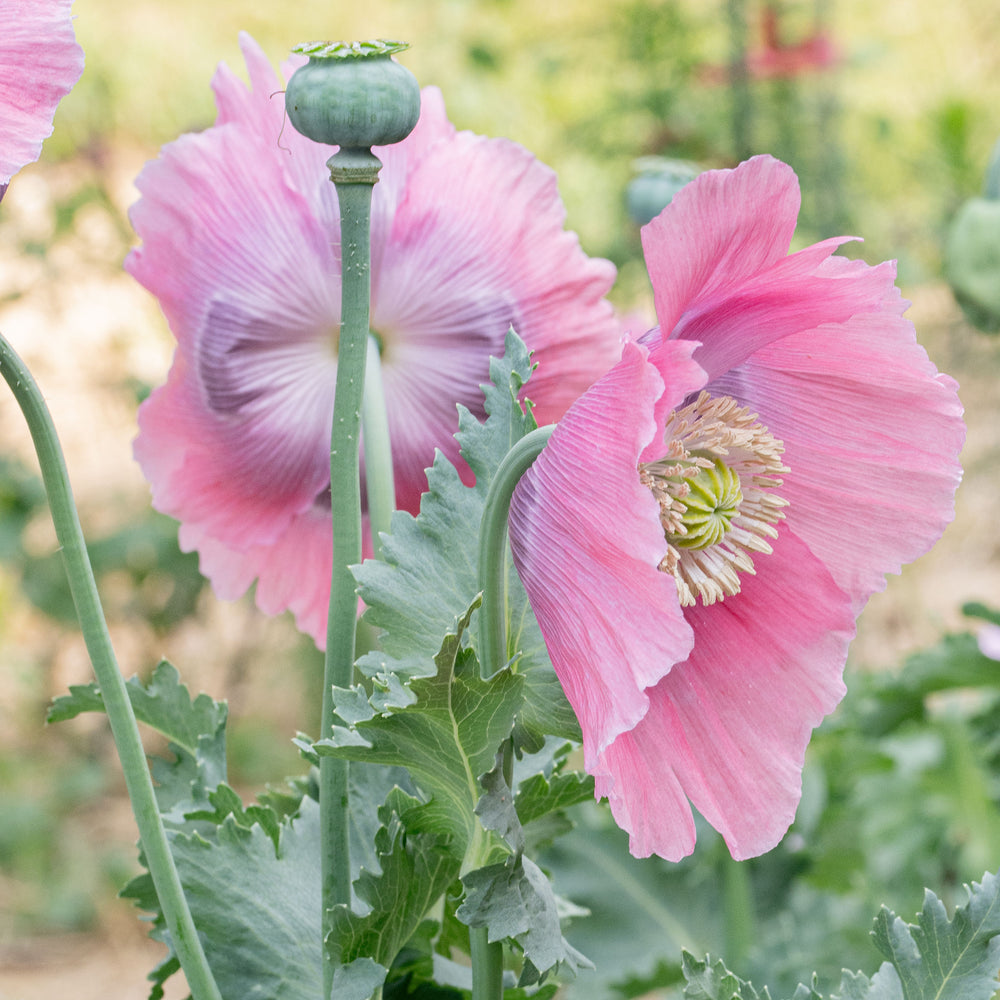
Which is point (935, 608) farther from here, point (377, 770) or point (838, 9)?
point (377, 770)

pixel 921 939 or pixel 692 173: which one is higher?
pixel 692 173

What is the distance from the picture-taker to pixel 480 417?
20.8 inches

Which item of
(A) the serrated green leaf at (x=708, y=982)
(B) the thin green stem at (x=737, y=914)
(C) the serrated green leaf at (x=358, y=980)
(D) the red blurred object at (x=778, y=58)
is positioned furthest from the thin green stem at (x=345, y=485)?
(D) the red blurred object at (x=778, y=58)

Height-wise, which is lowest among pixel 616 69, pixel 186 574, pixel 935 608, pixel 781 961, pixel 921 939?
pixel 935 608

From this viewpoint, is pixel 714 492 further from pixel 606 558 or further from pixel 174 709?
pixel 174 709

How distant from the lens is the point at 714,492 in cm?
40

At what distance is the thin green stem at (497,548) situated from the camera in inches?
15.1

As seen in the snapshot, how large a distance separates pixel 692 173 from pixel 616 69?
6.00 feet

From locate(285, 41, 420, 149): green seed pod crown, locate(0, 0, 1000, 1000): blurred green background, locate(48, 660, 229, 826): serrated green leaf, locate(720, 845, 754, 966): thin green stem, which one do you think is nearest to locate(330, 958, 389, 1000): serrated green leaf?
locate(48, 660, 229, 826): serrated green leaf

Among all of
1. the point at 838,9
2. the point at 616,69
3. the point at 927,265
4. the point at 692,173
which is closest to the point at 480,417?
the point at 692,173

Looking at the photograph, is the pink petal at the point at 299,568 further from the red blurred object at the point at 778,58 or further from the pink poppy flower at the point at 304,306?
the red blurred object at the point at 778,58

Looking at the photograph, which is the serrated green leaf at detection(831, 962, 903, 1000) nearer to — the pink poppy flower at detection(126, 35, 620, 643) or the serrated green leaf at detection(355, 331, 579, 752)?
the serrated green leaf at detection(355, 331, 579, 752)

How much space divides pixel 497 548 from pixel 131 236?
200cm

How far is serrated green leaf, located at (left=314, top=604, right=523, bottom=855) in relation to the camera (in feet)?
1.23
